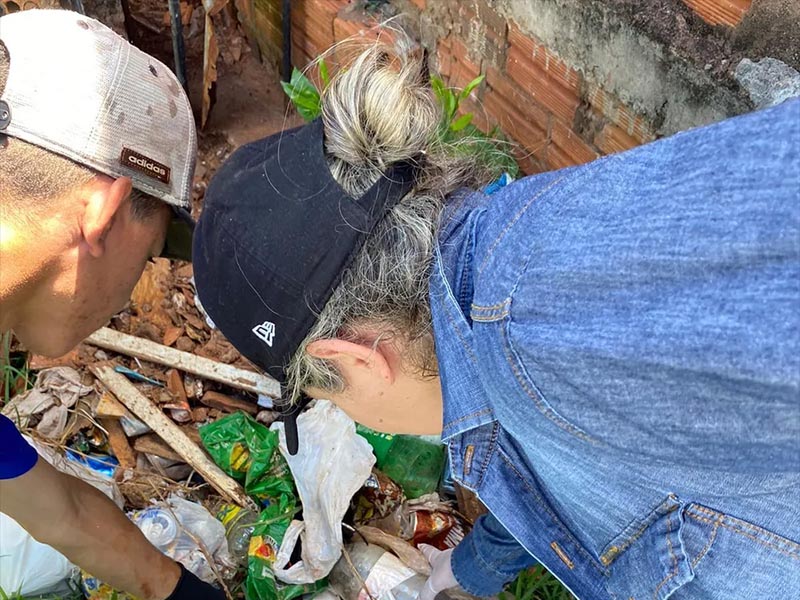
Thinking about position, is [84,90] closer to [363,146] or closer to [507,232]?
[363,146]

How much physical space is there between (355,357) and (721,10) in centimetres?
137

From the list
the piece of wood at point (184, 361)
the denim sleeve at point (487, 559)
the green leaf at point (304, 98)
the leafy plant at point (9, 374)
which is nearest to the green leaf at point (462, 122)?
the green leaf at point (304, 98)

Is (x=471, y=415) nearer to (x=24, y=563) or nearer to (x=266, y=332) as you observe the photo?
(x=266, y=332)

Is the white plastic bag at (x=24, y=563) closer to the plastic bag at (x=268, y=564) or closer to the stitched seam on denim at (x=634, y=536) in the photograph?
the plastic bag at (x=268, y=564)

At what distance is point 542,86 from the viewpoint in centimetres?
267

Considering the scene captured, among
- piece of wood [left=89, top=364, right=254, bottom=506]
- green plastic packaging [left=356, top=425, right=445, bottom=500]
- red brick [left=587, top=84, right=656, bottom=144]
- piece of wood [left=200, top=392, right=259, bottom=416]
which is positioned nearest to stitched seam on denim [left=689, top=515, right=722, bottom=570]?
red brick [left=587, top=84, right=656, bottom=144]

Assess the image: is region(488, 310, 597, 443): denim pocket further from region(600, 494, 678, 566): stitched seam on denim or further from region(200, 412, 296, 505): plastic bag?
region(200, 412, 296, 505): plastic bag

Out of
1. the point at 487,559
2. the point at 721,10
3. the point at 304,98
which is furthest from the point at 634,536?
the point at 304,98

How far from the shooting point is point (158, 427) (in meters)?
2.83

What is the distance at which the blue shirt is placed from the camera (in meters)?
1.78

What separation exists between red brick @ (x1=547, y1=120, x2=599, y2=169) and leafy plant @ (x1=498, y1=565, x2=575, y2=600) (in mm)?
1500

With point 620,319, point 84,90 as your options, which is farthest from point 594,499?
point 84,90

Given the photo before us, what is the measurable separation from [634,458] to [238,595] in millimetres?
2000

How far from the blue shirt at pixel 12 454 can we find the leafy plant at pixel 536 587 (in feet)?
5.15
